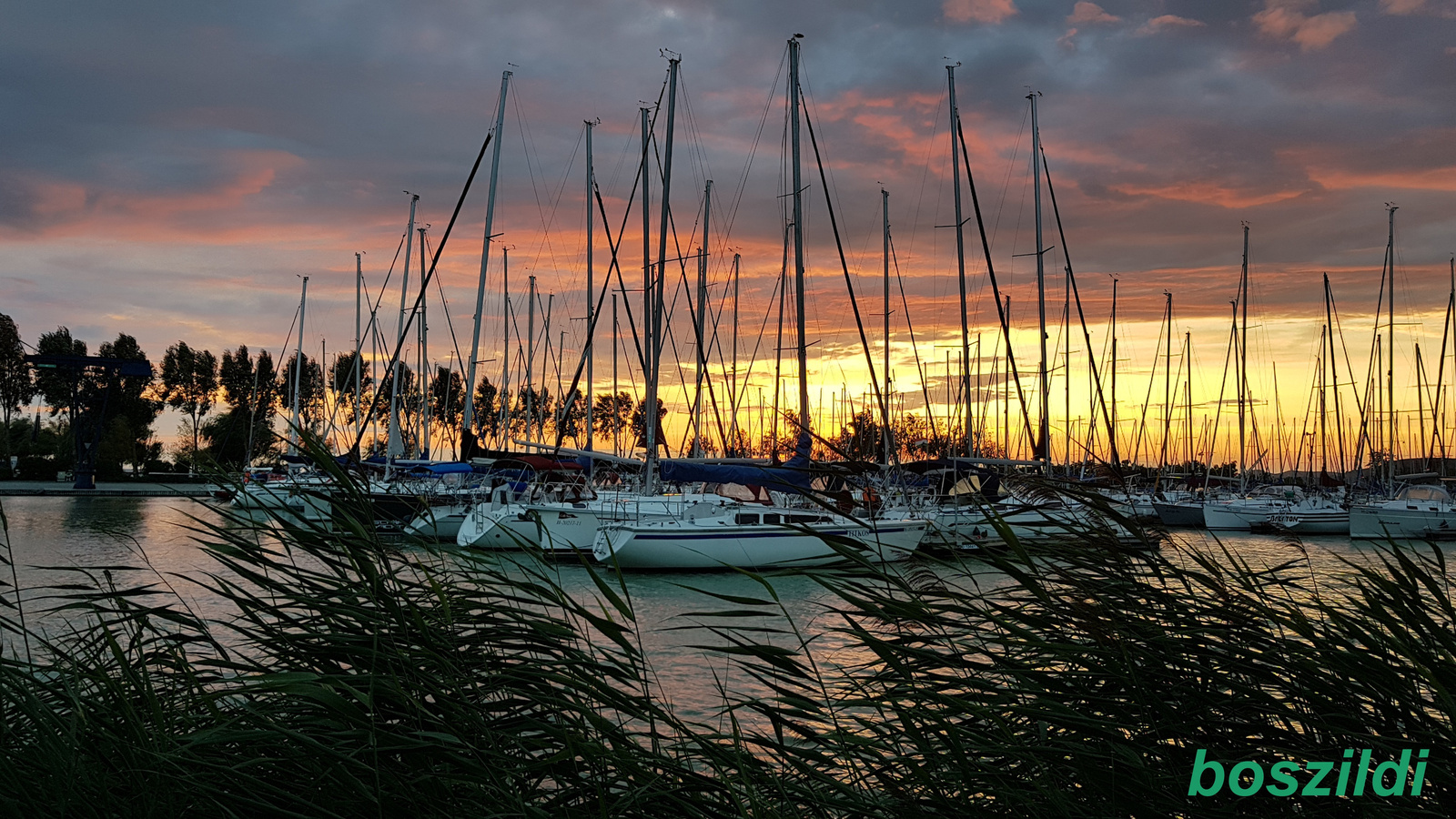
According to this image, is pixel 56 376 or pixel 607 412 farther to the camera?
pixel 607 412

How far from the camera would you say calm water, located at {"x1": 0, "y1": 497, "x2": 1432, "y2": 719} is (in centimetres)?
1120

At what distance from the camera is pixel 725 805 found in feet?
14.6

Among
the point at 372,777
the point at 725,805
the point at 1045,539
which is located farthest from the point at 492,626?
the point at 1045,539

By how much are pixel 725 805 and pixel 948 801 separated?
1.01m

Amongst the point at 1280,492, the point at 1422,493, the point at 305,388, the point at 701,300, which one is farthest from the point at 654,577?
the point at 305,388

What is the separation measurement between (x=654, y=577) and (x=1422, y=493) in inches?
1624

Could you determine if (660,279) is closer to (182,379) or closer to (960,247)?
(960,247)

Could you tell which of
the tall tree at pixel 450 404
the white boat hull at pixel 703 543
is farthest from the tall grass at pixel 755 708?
the tall tree at pixel 450 404

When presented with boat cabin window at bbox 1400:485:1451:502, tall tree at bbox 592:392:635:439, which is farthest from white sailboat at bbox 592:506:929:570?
tall tree at bbox 592:392:635:439

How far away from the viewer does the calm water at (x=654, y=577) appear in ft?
36.7

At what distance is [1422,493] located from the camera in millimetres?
45844

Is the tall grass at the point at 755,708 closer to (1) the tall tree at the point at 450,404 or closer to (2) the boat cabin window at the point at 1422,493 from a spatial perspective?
(2) the boat cabin window at the point at 1422,493

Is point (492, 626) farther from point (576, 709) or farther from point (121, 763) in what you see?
point (121, 763)

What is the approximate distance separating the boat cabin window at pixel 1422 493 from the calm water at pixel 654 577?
19.2 ft
